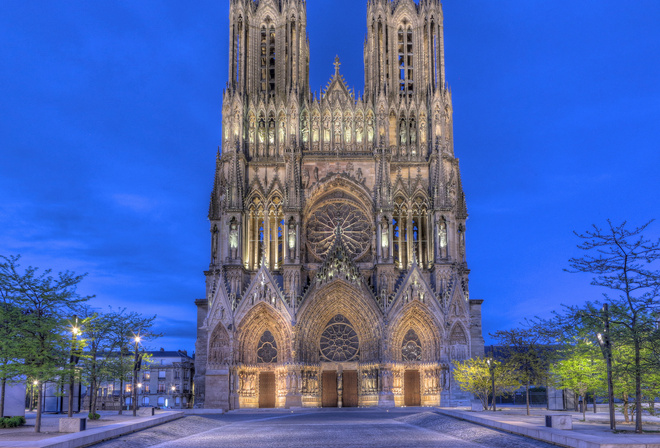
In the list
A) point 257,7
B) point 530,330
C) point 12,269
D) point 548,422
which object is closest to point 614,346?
point 548,422

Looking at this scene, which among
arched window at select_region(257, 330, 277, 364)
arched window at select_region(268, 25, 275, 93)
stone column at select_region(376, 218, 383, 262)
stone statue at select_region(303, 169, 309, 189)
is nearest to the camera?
arched window at select_region(257, 330, 277, 364)

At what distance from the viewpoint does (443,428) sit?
1214 inches

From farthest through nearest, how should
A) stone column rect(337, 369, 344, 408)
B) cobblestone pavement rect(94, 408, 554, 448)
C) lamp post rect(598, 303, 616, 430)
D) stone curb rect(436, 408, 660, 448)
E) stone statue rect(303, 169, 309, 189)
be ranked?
stone statue rect(303, 169, 309, 189) → stone column rect(337, 369, 344, 408) → lamp post rect(598, 303, 616, 430) → cobblestone pavement rect(94, 408, 554, 448) → stone curb rect(436, 408, 660, 448)

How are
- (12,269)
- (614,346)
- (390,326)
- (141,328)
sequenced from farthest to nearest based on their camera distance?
(390,326) → (141,328) → (12,269) → (614,346)

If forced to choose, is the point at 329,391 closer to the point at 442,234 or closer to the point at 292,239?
the point at 292,239

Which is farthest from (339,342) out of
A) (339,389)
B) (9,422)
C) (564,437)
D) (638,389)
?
(564,437)

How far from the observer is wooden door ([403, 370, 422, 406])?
52.6 meters

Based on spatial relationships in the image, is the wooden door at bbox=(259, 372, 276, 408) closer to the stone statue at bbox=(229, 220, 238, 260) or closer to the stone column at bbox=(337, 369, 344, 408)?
the stone column at bbox=(337, 369, 344, 408)

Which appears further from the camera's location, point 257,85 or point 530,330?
point 257,85

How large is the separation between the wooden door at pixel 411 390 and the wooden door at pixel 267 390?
10545 mm

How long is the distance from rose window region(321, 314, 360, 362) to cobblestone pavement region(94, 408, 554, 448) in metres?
16.5

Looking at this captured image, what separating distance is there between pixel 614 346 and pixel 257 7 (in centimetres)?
4797

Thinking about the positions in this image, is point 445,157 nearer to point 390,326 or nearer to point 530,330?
point 390,326

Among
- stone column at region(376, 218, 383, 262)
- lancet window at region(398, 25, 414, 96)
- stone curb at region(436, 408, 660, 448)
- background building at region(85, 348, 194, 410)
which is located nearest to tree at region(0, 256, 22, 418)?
stone curb at region(436, 408, 660, 448)
